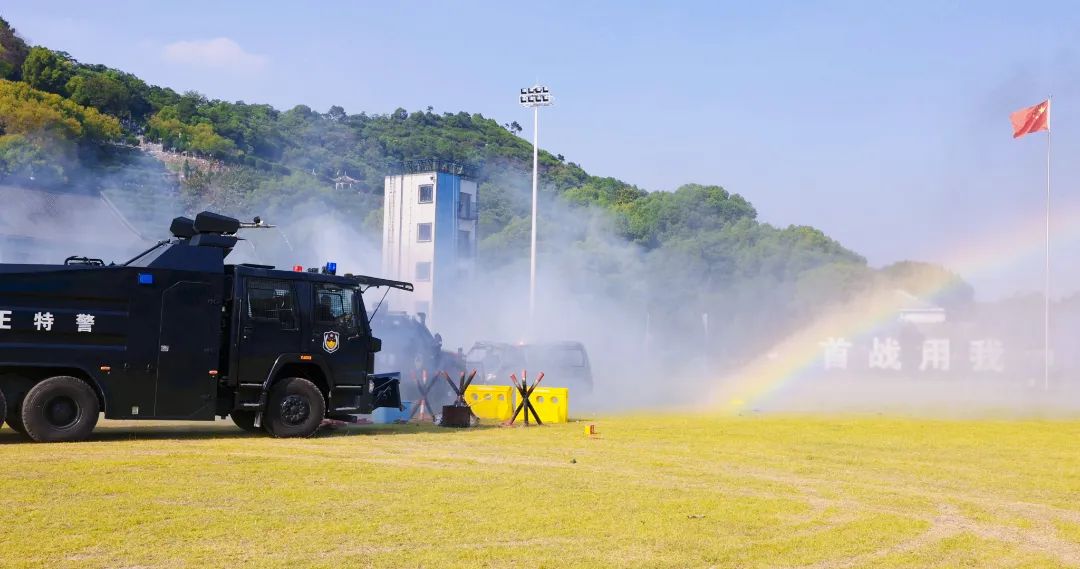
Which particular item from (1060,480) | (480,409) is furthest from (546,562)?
(480,409)

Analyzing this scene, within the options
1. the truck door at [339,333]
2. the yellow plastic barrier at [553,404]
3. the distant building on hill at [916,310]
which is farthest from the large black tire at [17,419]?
the distant building on hill at [916,310]

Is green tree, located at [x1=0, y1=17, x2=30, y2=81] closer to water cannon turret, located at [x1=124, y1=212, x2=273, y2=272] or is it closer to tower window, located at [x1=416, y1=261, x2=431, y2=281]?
tower window, located at [x1=416, y1=261, x2=431, y2=281]

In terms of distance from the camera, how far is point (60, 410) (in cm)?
1500

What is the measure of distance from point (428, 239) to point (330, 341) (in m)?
38.9

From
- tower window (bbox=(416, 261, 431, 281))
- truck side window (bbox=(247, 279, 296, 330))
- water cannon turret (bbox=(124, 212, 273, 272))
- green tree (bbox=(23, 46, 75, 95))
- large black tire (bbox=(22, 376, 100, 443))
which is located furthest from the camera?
green tree (bbox=(23, 46, 75, 95))

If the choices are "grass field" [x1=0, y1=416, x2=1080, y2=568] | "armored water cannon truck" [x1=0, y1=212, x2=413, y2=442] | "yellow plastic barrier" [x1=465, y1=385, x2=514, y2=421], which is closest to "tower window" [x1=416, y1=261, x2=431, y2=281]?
"yellow plastic barrier" [x1=465, y1=385, x2=514, y2=421]

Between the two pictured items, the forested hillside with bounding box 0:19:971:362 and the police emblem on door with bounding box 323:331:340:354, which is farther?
the forested hillside with bounding box 0:19:971:362

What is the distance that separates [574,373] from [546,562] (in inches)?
942

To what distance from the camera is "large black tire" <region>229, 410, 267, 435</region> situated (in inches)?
693

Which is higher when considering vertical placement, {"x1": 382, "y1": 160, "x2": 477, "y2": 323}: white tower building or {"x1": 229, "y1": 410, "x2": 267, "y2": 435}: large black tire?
{"x1": 382, "y1": 160, "x2": 477, "y2": 323}: white tower building

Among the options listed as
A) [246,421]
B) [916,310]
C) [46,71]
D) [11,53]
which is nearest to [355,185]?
[46,71]

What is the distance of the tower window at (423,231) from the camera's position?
185 ft

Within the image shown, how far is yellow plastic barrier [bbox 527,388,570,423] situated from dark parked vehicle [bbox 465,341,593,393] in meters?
6.38

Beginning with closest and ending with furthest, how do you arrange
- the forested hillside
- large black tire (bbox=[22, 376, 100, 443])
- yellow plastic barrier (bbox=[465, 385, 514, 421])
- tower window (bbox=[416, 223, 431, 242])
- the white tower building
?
large black tire (bbox=[22, 376, 100, 443]), yellow plastic barrier (bbox=[465, 385, 514, 421]), the white tower building, tower window (bbox=[416, 223, 431, 242]), the forested hillside
